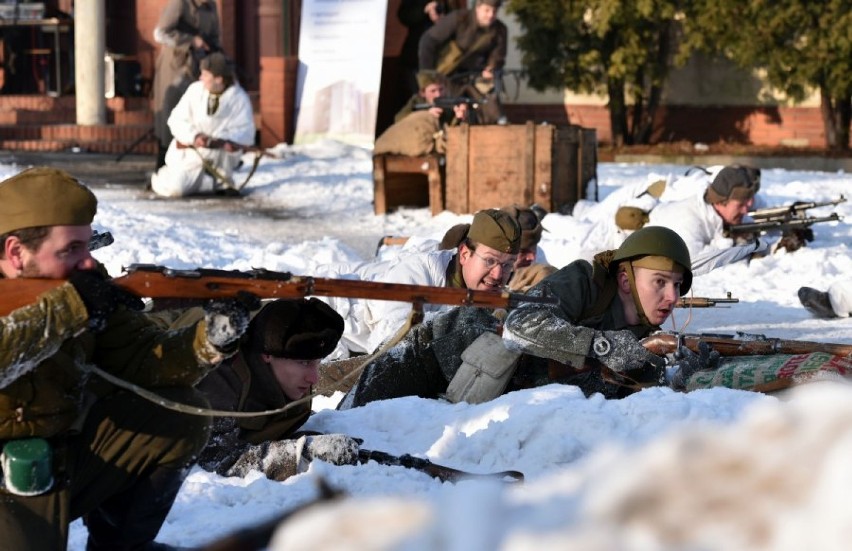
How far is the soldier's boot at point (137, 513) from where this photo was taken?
3.58 metres

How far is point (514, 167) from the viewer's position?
1179 cm

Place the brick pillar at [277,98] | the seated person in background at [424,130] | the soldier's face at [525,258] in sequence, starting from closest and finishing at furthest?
the soldier's face at [525,258] → the seated person in background at [424,130] → the brick pillar at [277,98]

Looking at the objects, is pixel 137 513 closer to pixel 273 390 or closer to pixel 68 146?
pixel 273 390

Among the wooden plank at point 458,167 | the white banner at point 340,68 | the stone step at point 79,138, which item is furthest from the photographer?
the stone step at point 79,138

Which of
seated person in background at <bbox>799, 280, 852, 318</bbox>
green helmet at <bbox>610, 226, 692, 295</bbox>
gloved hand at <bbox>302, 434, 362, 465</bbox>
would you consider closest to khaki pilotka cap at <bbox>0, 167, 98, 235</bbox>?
gloved hand at <bbox>302, 434, 362, 465</bbox>

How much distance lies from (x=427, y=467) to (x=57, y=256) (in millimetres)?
1362

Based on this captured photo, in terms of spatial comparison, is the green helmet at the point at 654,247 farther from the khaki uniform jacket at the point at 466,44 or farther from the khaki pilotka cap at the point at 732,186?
the khaki uniform jacket at the point at 466,44

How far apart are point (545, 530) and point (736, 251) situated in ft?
27.2

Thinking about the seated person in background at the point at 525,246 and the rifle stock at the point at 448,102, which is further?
the rifle stock at the point at 448,102

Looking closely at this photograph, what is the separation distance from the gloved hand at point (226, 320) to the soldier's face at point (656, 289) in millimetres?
2124

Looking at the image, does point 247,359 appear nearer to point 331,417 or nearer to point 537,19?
point 331,417

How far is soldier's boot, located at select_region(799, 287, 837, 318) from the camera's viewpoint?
841cm

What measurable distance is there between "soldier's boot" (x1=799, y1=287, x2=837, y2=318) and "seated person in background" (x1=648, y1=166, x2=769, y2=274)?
87cm

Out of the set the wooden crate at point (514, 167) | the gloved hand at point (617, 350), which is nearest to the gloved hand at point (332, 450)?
the gloved hand at point (617, 350)
